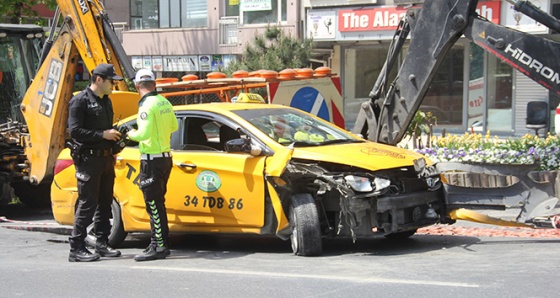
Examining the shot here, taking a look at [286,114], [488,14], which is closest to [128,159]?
[286,114]

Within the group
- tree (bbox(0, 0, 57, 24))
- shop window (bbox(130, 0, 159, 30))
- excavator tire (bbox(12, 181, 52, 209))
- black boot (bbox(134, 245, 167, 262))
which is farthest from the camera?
shop window (bbox(130, 0, 159, 30))

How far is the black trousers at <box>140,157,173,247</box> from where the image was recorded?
771cm

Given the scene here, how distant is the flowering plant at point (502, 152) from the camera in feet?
36.9

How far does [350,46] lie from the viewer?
938 inches

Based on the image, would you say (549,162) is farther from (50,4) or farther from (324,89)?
(50,4)

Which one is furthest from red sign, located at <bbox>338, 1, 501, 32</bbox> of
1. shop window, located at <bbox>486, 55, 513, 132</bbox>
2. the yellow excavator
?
the yellow excavator

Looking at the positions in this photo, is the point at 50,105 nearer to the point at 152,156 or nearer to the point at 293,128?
the point at 152,156

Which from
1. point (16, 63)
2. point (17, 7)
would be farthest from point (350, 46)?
point (16, 63)

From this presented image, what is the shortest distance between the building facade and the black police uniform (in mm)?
13939

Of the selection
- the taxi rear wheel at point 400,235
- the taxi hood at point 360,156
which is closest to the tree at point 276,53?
the taxi rear wheel at point 400,235

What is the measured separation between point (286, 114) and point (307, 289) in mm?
2969

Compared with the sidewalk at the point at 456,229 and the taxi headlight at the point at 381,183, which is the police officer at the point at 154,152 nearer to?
the taxi headlight at the point at 381,183

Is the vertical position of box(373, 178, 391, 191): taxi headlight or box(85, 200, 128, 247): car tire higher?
box(373, 178, 391, 191): taxi headlight

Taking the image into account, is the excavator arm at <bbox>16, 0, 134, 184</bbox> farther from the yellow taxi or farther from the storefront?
the storefront
